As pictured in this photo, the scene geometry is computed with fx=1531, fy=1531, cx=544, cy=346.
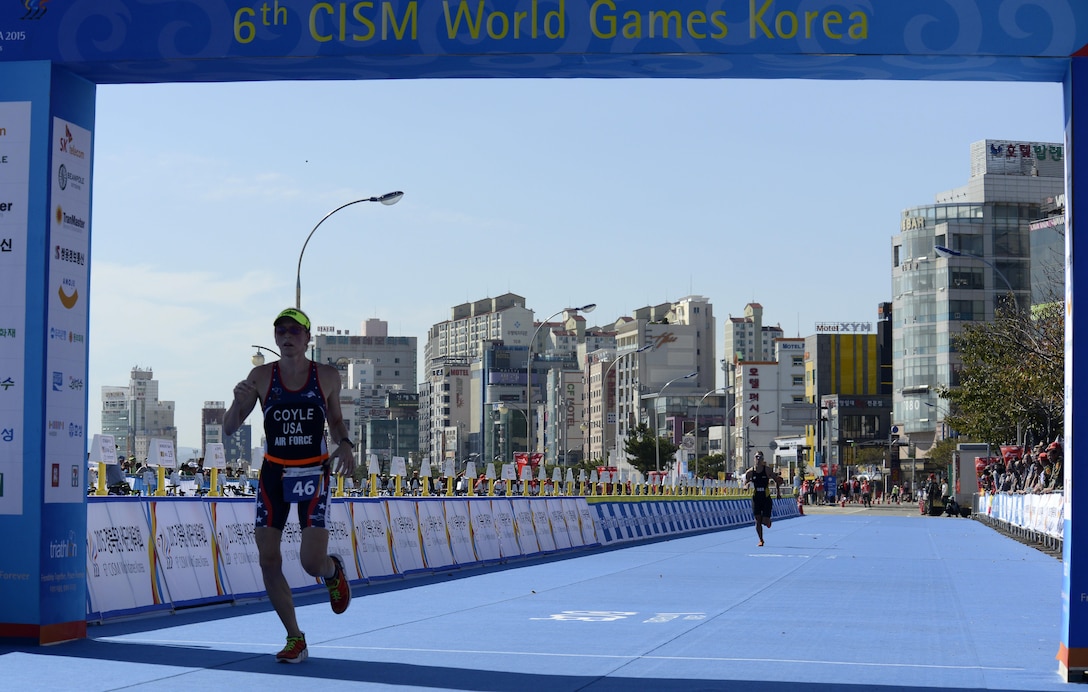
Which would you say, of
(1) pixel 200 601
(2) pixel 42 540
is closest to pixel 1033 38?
(2) pixel 42 540

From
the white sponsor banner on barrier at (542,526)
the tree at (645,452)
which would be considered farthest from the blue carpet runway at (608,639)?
the tree at (645,452)

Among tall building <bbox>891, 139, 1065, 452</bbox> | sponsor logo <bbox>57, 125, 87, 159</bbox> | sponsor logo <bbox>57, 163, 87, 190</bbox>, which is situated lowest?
sponsor logo <bbox>57, 163, 87, 190</bbox>

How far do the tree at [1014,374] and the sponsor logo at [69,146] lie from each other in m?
27.0

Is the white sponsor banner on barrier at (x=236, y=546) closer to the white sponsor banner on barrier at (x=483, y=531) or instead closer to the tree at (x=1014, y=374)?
the white sponsor banner on barrier at (x=483, y=531)

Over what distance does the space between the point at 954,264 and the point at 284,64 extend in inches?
5296

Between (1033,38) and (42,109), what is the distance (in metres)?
6.74

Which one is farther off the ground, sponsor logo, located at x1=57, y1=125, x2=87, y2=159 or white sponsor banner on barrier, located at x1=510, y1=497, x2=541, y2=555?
sponsor logo, located at x1=57, y1=125, x2=87, y2=159

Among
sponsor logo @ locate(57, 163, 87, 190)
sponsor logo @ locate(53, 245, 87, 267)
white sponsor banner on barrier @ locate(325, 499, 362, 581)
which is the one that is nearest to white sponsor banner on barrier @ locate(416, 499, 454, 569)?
white sponsor banner on barrier @ locate(325, 499, 362, 581)

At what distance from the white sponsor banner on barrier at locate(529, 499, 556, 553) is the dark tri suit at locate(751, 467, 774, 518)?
4.50 m

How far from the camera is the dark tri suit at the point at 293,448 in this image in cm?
924

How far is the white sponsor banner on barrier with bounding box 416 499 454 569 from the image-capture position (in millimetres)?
20516

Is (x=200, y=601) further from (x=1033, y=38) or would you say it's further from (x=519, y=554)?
(x=519, y=554)

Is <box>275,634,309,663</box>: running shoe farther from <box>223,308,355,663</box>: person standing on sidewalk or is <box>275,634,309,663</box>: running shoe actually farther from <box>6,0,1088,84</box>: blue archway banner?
<box>6,0,1088,84</box>: blue archway banner

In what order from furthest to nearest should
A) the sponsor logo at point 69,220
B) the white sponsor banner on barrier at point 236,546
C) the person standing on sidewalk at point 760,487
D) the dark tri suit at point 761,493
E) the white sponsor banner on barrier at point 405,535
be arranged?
the dark tri suit at point 761,493 → the person standing on sidewalk at point 760,487 → the white sponsor banner on barrier at point 405,535 → the white sponsor banner on barrier at point 236,546 → the sponsor logo at point 69,220
